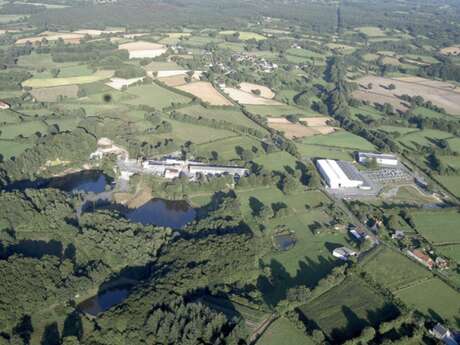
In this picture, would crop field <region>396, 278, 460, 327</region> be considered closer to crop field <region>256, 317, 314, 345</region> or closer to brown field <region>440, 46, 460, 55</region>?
crop field <region>256, 317, 314, 345</region>

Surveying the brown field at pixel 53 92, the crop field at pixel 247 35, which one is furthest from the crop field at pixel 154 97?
the crop field at pixel 247 35

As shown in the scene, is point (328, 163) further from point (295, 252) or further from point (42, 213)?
point (42, 213)

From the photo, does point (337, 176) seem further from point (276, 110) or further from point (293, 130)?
point (276, 110)

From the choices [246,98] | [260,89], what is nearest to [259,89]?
[260,89]

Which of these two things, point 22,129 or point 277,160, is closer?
point 277,160

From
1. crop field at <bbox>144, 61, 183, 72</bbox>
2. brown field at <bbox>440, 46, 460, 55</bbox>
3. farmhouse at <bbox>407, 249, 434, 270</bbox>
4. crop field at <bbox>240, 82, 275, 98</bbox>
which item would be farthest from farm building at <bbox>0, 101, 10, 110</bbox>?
brown field at <bbox>440, 46, 460, 55</bbox>

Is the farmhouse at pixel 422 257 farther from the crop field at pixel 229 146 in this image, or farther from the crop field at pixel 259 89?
the crop field at pixel 259 89

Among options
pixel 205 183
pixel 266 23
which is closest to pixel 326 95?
pixel 205 183
